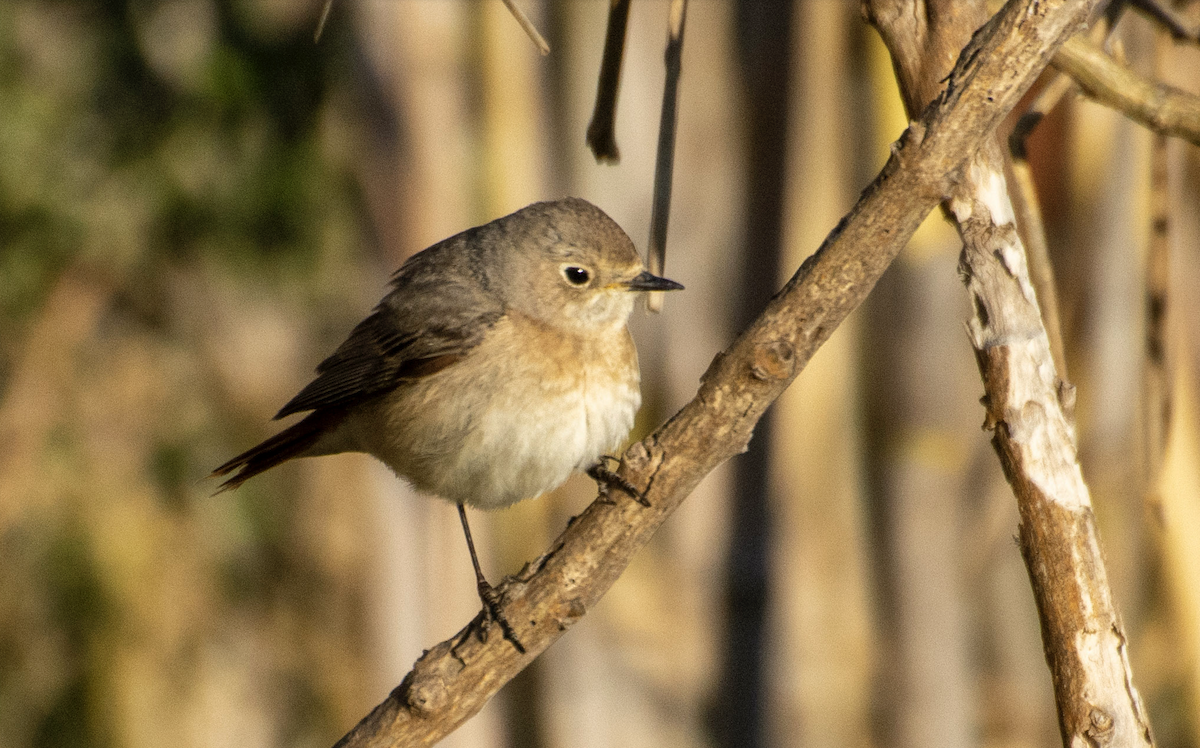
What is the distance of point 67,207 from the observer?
14.7 ft

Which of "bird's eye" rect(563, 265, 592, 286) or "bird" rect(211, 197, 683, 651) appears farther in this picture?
"bird's eye" rect(563, 265, 592, 286)

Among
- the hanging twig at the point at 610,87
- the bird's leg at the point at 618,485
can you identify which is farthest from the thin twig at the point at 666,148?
the bird's leg at the point at 618,485

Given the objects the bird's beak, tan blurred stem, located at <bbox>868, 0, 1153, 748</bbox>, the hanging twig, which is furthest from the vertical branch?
the hanging twig

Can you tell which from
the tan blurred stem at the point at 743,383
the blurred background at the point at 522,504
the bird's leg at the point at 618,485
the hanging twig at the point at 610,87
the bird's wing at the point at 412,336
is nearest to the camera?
the tan blurred stem at the point at 743,383

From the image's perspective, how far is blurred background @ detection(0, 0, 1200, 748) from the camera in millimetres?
4023

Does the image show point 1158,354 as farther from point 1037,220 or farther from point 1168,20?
point 1168,20

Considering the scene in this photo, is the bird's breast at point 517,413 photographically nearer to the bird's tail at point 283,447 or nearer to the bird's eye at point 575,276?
the bird's eye at point 575,276

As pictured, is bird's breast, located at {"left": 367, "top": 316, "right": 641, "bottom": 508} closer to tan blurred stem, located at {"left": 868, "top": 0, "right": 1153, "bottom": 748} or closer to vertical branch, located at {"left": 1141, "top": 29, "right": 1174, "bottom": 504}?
tan blurred stem, located at {"left": 868, "top": 0, "right": 1153, "bottom": 748}

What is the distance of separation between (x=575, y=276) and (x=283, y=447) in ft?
2.60

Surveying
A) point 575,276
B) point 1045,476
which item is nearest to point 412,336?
point 575,276

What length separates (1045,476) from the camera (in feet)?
5.17

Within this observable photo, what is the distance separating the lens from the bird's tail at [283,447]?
2555 millimetres

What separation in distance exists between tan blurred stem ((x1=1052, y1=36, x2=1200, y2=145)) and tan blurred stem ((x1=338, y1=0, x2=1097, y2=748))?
68 cm

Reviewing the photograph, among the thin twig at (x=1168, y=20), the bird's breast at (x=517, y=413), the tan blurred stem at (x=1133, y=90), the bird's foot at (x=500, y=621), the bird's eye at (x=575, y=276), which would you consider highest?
the bird's eye at (x=575, y=276)
